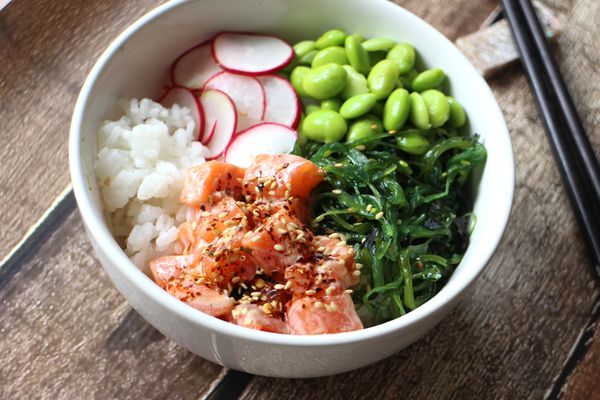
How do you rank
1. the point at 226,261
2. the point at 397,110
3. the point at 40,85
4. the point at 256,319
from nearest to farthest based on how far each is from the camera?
the point at 256,319
the point at 226,261
the point at 397,110
the point at 40,85

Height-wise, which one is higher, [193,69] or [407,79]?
[193,69]

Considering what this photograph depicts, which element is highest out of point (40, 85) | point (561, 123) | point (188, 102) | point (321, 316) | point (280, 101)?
point (40, 85)

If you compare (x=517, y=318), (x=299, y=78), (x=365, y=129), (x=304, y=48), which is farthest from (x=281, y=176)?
(x=517, y=318)

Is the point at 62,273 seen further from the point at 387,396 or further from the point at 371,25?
the point at 371,25

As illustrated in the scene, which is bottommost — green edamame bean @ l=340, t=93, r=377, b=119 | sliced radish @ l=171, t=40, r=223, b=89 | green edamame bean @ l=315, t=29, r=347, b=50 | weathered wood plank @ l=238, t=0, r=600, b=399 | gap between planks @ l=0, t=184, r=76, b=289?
weathered wood plank @ l=238, t=0, r=600, b=399

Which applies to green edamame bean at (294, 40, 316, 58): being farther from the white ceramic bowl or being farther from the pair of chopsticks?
the pair of chopsticks

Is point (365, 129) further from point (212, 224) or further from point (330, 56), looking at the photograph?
point (212, 224)

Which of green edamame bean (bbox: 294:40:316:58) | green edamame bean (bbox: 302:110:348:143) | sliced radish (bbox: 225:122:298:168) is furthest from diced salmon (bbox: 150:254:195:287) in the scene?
green edamame bean (bbox: 294:40:316:58)
